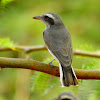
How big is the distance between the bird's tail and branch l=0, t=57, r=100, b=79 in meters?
0.06

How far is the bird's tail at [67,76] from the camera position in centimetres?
296

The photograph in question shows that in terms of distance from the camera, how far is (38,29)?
611 centimetres

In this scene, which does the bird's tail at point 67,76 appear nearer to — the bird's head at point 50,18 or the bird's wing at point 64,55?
the bird's wing at point 64,55

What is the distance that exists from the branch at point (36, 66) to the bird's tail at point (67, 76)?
65mm

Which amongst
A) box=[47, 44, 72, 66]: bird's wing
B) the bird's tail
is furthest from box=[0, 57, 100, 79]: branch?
box=[47, 44, 72, 66]: bird's wing

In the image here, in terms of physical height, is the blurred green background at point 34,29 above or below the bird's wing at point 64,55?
below

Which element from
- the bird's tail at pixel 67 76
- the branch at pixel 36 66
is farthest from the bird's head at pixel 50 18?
the branch at pixel 36 66

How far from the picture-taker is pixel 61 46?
12.2 feet

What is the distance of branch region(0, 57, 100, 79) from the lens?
2.79 m

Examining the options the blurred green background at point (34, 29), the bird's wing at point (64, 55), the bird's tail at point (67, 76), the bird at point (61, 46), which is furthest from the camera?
the blurred green background at point (34, 29)

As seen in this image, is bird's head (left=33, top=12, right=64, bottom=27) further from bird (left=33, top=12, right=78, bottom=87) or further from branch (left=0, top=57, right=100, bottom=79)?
branch (left=0, top=57, right=100, bottom=79)

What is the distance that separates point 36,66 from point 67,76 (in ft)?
1.55

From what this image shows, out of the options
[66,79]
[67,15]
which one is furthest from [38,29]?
[66,79]

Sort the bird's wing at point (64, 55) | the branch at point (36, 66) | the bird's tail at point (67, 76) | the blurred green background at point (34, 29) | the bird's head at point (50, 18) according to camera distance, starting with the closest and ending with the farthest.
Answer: the branch at point (36, 66) < the bird's tail at point (67, 76) < the bird's wing at point (64, 55) < the bird's head at point (50, 18) < the blurred green background at point (34, 29)
